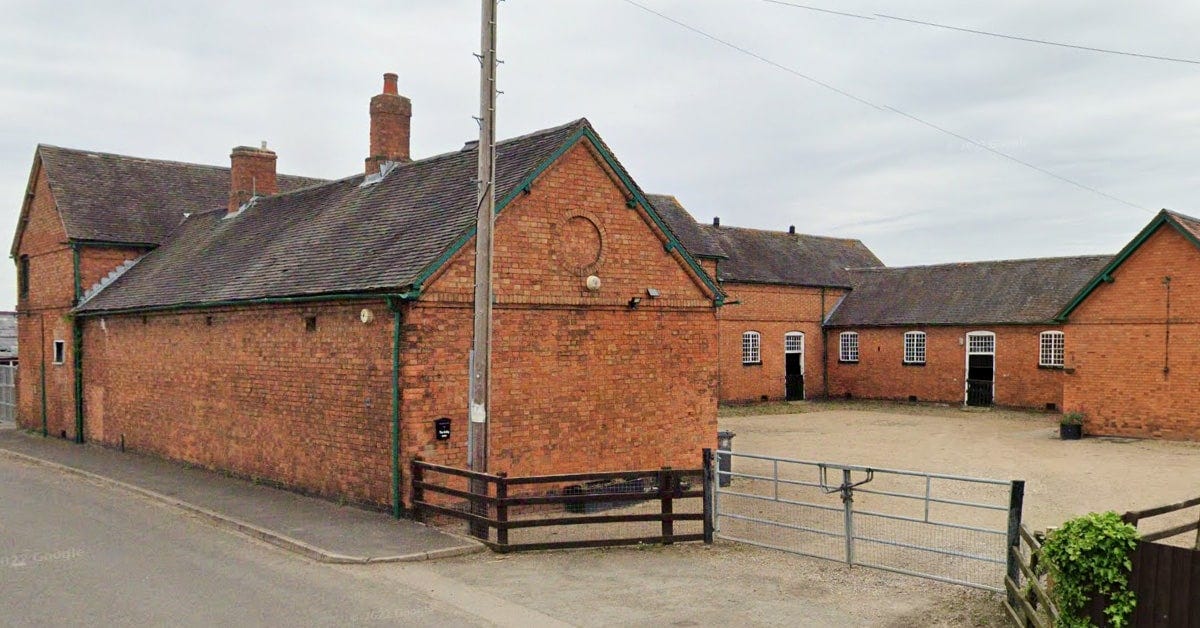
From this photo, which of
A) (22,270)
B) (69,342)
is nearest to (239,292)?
(69,342)

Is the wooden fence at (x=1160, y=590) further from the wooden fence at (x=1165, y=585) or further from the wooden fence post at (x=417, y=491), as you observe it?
the wooden fence post at (x=417, y=491)

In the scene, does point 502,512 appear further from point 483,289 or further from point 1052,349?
point 1052,349

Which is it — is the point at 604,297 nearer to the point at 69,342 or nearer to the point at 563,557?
the point at 563,557

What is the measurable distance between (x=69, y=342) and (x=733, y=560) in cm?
2191

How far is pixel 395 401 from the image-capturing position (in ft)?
42.9

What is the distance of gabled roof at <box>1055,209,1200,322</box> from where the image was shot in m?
23.6

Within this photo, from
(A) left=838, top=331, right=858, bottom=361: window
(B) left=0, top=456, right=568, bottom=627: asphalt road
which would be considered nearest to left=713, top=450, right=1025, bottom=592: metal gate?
(B) left=0, top=456, right=568, bottom=627: asphalt road

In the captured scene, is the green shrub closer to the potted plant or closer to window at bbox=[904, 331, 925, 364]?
the potted plant

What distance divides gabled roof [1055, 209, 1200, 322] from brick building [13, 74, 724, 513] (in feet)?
48.4

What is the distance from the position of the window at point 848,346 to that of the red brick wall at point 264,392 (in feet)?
98.4

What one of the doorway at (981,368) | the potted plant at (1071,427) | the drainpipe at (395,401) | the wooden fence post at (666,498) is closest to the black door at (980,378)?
the doorway at (981,368)

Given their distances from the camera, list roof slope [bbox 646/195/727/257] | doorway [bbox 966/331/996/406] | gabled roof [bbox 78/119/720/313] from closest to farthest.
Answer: gabled roof [bbox 78/119/720/313] → roof slope [bbox 646/195/727/257] → doorway [bbox 966/331/996/406]

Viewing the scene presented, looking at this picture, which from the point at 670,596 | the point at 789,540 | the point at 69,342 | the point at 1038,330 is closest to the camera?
the point at 670,596

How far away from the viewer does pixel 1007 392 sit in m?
34.7
